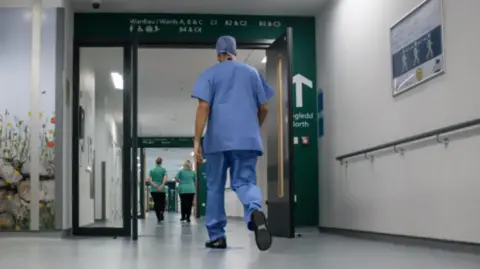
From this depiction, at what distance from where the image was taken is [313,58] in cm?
754

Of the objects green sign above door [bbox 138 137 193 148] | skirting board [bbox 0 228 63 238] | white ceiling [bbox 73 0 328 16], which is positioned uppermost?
white ceiling [bbox 73 0 328 16]

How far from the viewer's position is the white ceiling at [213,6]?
6.92 metres

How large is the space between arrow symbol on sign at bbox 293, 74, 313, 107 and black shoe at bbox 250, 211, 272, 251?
3917 mm

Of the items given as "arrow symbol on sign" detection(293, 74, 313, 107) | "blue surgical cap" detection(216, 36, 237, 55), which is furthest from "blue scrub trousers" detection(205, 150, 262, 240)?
"arrow symbol on sign" detection(293, 74, 313, 107)

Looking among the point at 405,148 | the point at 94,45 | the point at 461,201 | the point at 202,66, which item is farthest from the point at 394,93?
the point at 202,66

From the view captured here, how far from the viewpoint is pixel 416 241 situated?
4.45 meters

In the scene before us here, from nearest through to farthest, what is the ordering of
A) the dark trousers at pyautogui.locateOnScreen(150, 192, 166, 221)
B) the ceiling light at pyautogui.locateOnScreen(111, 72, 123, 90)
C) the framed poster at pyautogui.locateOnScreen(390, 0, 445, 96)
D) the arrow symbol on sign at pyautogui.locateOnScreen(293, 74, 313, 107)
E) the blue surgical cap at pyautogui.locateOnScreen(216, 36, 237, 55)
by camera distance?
the framed poster at pyautogui.locateOnScreen(390, 0, 445, 96) < the blue surgical cap at pyautogui.locateOnScreen(216, 36, 237, 55) < the arrow symbol on sign at pyautogui.locateOnScreen(293, 74, 313, 107) < the ceiling light at pyautogui.locateOnScreen(111, 72, 123, 90) < the dark trousers at pyautogui.locateOnScreen(150, 192, 166, 221)

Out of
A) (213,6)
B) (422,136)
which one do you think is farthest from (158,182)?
(422,136)

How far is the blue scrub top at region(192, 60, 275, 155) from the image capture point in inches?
157

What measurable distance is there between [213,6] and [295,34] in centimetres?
118

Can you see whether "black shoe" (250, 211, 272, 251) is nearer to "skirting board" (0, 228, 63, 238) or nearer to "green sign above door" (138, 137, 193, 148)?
"skirting board" (0, 228, 63, 238)

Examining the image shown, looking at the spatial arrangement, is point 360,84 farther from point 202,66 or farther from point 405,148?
point 202,66

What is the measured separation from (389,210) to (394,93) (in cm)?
101

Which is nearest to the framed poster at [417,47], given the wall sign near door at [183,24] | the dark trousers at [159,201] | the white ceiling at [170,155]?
the wall sign near door at [183,24]
